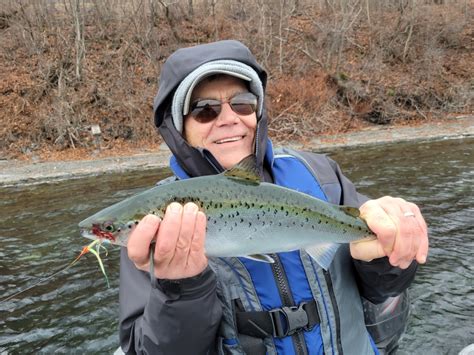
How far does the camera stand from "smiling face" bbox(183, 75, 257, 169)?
2.71 metres

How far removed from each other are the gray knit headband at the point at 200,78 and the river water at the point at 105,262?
4106mm

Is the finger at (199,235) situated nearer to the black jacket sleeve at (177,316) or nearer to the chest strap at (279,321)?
the black jacket sleeve at (177,316)

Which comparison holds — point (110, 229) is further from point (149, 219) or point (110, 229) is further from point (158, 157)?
point (158, 157)

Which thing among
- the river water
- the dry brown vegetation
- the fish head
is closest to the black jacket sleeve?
the fish head

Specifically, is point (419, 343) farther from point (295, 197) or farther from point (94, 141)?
point (94, 141)

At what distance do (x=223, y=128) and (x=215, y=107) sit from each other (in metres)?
0.14

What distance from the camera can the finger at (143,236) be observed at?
2.02m

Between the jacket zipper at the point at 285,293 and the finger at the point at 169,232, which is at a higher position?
the finger at the point at 169,232

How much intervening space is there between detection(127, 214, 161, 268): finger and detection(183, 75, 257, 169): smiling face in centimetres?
81

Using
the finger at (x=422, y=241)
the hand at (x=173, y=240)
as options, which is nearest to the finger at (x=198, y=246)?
the hand at (x=173, y=240)

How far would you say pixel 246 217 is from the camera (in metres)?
2.30

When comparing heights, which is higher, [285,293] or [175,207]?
[175,207]

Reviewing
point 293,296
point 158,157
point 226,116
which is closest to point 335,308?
point 293,296

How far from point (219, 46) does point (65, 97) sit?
812 inches
